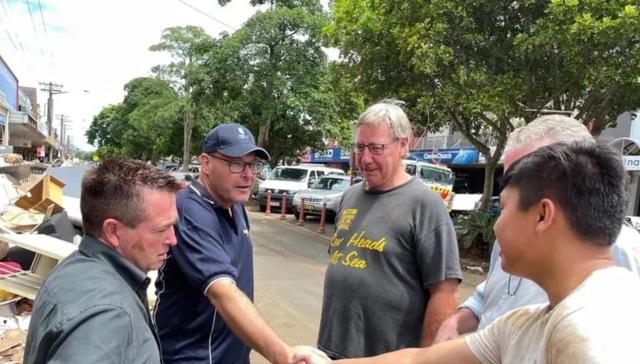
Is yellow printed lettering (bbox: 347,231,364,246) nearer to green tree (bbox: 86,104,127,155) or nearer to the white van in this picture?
the white van

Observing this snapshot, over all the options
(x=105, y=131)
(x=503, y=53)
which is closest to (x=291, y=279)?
(x=503, y=53)

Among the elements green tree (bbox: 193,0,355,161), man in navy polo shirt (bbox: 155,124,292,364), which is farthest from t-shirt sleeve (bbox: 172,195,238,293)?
green tree (bbox: 193,0,355,161)

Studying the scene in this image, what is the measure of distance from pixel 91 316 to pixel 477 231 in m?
10.5

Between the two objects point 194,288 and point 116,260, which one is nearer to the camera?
point 116,260

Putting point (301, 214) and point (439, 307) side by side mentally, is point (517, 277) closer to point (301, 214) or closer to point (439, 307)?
point (439, 307)

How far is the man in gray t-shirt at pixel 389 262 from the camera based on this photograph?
2.44m

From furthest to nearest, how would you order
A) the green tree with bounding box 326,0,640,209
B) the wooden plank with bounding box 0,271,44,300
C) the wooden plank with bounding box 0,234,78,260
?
the green tree with bounding box 326,0,640,209
the wooden plank with bounding box 0,271,44,300
the wooden plank with bounding box 0,234,78,260

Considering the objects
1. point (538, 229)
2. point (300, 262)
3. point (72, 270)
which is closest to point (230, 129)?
point (72, 270)

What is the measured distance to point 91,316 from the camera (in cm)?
130

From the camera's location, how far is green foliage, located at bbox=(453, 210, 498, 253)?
11.0 m

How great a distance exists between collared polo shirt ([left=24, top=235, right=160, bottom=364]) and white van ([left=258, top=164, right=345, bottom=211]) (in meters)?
17.6

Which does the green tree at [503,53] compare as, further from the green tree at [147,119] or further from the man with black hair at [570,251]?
the green tree at [147,119]

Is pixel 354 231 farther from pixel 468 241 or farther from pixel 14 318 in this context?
pixel 468 241

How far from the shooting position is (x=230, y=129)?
2.60 m
